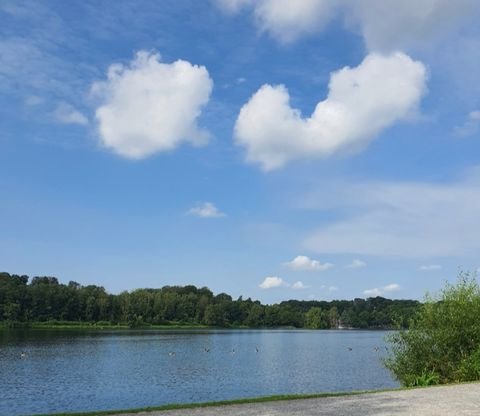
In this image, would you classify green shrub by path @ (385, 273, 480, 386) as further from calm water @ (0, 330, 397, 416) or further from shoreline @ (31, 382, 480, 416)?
calm water @ (0, 330, 397, 416)

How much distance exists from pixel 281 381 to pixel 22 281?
490 feet

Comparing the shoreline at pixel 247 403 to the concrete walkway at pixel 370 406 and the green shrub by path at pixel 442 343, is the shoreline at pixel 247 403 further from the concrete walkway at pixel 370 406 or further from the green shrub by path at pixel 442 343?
the green shrub by path at pixel 442 343

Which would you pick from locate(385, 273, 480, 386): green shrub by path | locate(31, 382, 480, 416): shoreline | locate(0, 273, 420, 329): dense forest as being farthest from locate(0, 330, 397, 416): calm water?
locate(0, 273, 420, 329): dense forest

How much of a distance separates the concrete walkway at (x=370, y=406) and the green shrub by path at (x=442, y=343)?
6.19 meters

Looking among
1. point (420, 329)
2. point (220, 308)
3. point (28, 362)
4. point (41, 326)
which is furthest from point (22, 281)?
point (420, 329)

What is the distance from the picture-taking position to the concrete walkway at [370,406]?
1393 cm

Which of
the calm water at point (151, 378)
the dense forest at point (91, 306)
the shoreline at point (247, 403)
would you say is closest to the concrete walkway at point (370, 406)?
the shoreline at point (247, 403)

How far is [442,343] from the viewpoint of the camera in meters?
24.8

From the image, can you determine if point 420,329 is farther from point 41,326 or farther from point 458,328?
point 41,326

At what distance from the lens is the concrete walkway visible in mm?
13930

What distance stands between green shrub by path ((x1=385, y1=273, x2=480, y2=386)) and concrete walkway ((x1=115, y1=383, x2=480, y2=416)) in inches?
244

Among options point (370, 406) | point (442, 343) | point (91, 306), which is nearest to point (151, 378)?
point (442, 343)

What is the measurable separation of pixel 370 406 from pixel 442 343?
11.2 meters

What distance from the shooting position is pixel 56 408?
27.7 m
